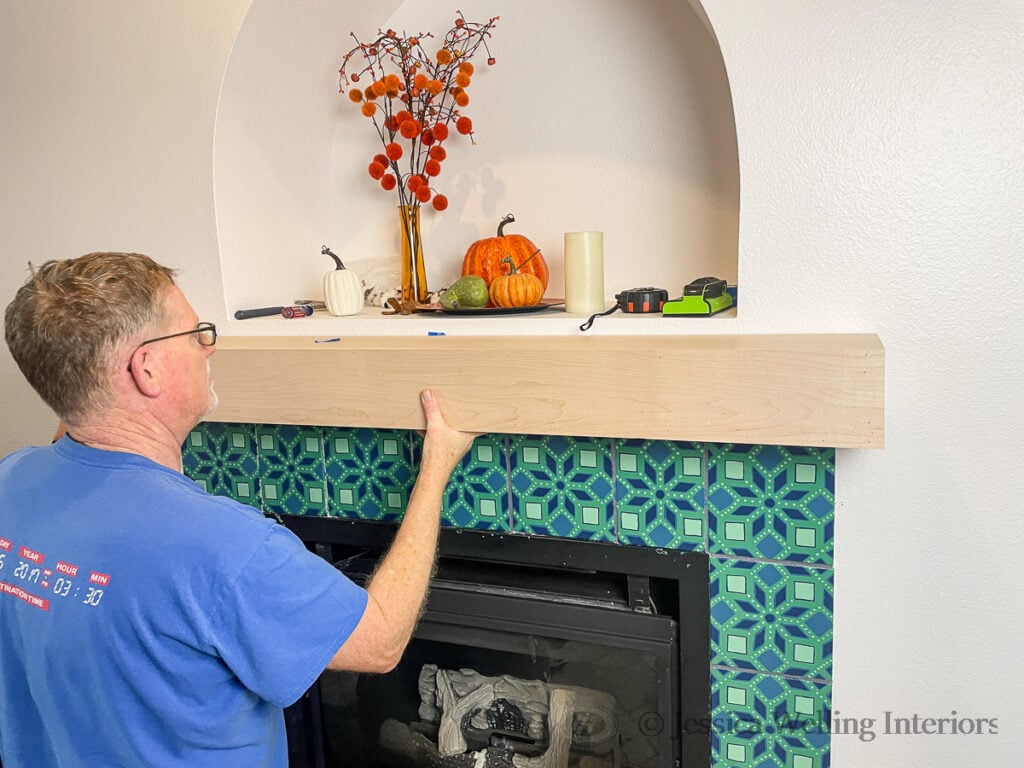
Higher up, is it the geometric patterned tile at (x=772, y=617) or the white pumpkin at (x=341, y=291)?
the white pumpkin at (x=341, y=291)

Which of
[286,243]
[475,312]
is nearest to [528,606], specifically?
[475,312]

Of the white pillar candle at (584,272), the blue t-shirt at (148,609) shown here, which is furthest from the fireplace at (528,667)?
the blue t-shirt at (148,609)

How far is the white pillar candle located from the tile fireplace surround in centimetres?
26

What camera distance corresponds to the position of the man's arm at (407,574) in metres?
1.09

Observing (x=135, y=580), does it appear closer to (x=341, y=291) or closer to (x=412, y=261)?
(x=341, y=291)

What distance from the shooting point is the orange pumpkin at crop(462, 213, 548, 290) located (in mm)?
1674

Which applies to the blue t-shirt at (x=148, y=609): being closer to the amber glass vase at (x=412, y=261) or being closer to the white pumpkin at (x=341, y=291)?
the white pumpkin at (x=341, y=291)

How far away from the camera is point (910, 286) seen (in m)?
1.30

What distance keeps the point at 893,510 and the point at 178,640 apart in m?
1.10

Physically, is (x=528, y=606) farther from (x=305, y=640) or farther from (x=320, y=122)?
(x=320, y=122)

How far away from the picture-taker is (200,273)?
1784mm

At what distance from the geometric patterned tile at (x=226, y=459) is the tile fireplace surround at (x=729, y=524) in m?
0.38

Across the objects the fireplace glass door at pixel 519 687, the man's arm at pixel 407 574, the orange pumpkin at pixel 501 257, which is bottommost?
the fireplace glass door at pixel 519 687

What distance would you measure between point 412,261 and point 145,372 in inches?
32.1
